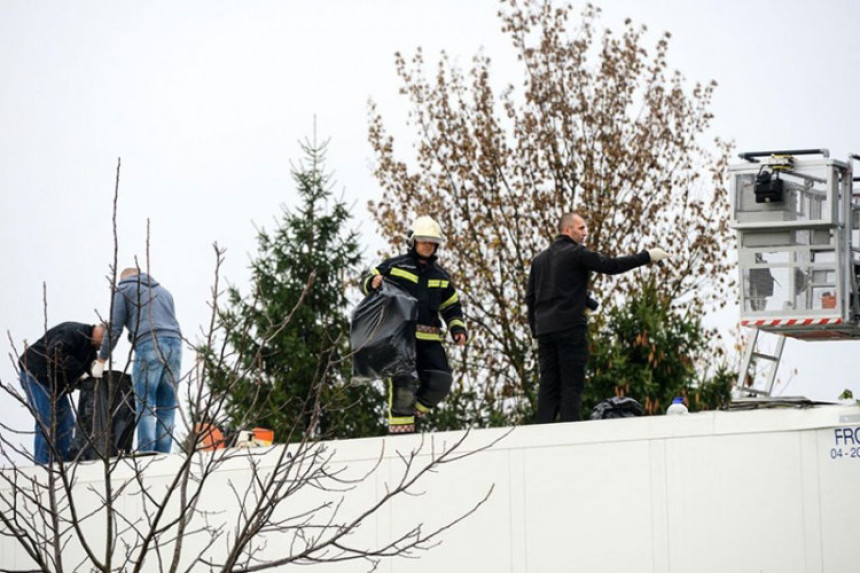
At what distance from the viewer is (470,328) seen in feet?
74.5

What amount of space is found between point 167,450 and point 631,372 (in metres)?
5.47

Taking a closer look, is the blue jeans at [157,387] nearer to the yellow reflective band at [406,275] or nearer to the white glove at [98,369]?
the white glove at [98,369]

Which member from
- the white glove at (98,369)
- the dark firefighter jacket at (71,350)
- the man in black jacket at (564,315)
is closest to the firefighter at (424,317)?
the man in black jacket at (564,315)

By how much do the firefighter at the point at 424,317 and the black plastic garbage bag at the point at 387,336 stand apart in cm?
13

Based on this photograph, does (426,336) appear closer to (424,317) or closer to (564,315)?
(424,317)

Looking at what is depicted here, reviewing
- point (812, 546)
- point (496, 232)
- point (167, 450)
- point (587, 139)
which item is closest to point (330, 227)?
point (496, 232)

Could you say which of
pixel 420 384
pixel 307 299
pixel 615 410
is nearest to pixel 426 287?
pixel 420 384

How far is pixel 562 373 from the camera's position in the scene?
11.7 meters

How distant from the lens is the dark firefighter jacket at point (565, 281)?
456 inches

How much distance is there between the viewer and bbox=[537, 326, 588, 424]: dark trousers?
38.1 ft

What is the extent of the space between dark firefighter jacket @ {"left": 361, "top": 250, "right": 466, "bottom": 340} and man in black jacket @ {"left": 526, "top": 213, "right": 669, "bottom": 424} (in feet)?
2.51

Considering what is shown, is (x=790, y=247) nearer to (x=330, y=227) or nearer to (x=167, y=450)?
(x=167, y=450)

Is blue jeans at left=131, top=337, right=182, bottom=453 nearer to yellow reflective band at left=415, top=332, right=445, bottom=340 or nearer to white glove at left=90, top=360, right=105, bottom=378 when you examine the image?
white glove at left=90, top=360, right=105, bottom=378

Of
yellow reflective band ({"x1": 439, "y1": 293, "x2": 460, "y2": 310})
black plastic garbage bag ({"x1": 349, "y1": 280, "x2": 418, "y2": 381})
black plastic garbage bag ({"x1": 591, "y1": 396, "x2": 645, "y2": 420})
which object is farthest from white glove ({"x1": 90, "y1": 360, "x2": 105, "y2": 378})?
black plastic garbage bag ({"x1": 591, "y1": 396, "x2": 645, "y2": 420})
